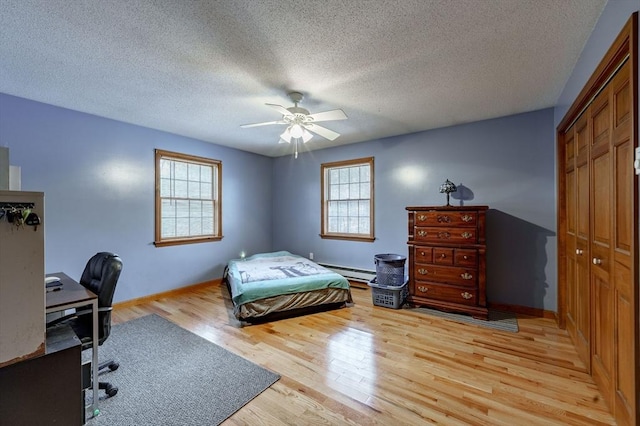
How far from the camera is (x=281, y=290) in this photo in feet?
10.7

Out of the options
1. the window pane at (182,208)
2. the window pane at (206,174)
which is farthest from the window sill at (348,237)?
the window pane at (182,208)

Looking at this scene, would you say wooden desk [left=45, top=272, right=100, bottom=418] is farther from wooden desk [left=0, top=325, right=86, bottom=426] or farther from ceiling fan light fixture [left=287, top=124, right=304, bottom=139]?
ceiling fan light fixture [left=287, top=124, right=304, bottom=139]

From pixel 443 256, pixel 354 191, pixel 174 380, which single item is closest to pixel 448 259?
pixel 443 256

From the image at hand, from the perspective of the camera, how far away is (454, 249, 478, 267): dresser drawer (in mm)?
3182

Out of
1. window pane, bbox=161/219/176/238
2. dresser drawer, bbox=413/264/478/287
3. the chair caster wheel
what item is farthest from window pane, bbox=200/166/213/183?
dresser drawer, bbox=413/264/478/287

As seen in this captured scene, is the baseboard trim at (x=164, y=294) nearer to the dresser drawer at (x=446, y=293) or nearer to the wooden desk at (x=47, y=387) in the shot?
the wooden desk at (x=47, y=387)

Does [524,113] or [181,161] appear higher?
[524,113]

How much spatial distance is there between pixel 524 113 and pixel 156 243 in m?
5.24

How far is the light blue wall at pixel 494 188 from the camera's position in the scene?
10.6ft

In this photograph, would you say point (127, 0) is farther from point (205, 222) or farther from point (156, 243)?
point (205, 222)

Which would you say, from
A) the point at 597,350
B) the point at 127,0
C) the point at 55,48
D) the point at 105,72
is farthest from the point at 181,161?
the point at 597,350

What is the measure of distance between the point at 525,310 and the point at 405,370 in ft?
7.15

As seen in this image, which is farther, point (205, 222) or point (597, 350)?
point (205, 222)

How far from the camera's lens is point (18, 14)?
1.68 metres
